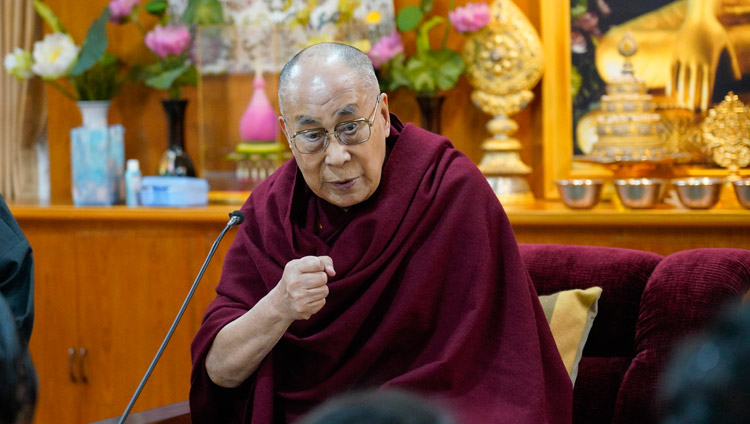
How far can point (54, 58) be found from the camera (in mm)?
3537

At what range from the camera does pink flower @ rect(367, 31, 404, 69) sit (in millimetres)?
3285

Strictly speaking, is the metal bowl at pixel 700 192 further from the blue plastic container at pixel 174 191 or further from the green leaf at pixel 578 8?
the blue plastic container at pixel 174 191

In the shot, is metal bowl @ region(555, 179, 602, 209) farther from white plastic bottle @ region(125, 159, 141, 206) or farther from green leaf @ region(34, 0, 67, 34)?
green leaf @ region(34, 0, 67, 34)

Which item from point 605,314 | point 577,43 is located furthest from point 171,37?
point 605,314

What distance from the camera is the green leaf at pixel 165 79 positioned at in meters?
3.52

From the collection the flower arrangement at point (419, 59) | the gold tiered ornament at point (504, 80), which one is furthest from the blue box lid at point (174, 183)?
the gold tiered ornament at point (504, 80)

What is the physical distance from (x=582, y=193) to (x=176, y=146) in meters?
1.60

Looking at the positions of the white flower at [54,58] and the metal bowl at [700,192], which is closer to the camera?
the metal bowl at [700,192]

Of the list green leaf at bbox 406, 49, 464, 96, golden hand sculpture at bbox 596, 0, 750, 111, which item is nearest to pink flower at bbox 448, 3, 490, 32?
green leaf at bbox 406, 49, 464, 96

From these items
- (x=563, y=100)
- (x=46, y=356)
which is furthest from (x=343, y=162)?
(x=46, y=356)

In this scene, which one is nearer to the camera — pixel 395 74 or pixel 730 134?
pixel 730 134

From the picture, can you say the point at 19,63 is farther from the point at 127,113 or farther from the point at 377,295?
the point at 377,295

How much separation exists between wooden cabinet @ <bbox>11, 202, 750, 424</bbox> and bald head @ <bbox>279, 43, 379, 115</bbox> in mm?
1441

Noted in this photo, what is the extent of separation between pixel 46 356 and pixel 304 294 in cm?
224
